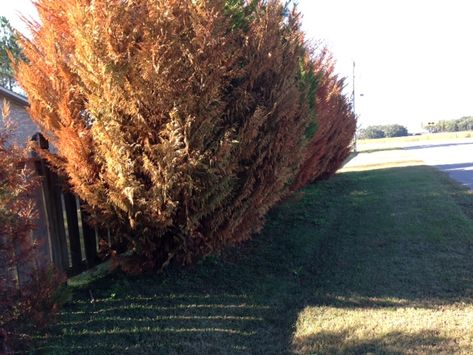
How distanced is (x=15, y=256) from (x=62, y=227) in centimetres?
189

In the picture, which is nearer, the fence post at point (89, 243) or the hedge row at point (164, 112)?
the hedge row at point (164, 112)

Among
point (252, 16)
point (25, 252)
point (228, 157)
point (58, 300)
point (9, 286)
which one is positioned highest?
point (252, 16)

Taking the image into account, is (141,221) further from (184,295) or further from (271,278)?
(271,278)

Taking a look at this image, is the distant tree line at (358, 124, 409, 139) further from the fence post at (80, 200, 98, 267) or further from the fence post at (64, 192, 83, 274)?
the fence post at (64, 192, 83, 274)

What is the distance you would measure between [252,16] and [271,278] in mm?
3191

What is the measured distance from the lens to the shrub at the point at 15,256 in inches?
129

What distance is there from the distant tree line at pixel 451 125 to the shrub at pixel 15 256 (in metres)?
115

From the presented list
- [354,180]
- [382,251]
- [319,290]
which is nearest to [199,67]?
[319,290]

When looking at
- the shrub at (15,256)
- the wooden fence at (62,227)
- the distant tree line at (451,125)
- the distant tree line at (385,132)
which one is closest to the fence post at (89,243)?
the wooden fence at (62,227)

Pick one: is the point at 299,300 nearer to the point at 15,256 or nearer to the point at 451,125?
the point at 15,256

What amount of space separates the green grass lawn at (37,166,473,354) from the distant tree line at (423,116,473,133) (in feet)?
361

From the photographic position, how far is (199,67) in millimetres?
4777

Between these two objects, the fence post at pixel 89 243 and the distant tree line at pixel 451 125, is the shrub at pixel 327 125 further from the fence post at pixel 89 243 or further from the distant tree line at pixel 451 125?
the distant tree line at pixel 451 125

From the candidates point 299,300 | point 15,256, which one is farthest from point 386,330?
point 15,256
